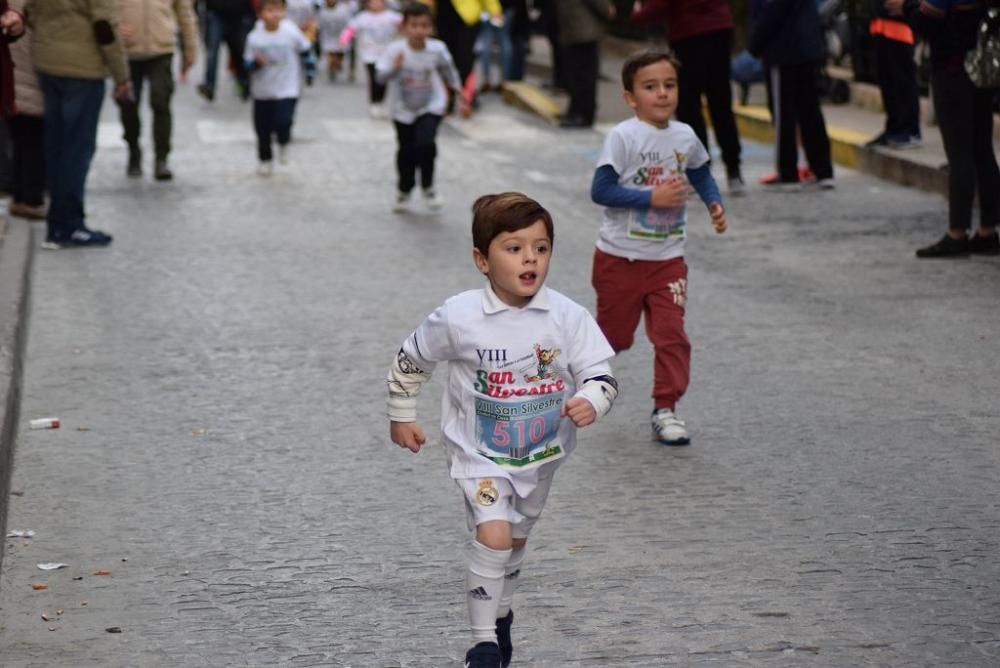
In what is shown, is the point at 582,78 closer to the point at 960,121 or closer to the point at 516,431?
the point at 960,121

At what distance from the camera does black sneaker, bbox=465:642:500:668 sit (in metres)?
4.29

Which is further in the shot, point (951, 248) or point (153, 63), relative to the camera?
point (153, 63)

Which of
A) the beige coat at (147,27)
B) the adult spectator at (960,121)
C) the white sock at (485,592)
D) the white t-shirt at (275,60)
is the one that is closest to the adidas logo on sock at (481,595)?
the white sock at (485,592)

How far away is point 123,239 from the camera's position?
12109 millimetres

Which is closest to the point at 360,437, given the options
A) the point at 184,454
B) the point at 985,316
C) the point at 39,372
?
the point at 184,454

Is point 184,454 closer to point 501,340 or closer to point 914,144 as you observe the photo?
point 501,340

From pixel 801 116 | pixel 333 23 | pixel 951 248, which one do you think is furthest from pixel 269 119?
pixel 333 23

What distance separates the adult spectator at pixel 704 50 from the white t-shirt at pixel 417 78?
1692 mm

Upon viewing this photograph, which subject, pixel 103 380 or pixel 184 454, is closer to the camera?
pixel 184 454

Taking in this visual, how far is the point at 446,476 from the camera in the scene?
6504 mm

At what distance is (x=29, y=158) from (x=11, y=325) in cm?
430

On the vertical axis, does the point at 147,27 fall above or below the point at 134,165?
above

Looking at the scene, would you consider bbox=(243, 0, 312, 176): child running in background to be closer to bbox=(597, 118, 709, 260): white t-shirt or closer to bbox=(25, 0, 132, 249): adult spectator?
bbox=(25, 0, 132, 249): adult spectator

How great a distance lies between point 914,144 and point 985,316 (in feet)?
19.2
